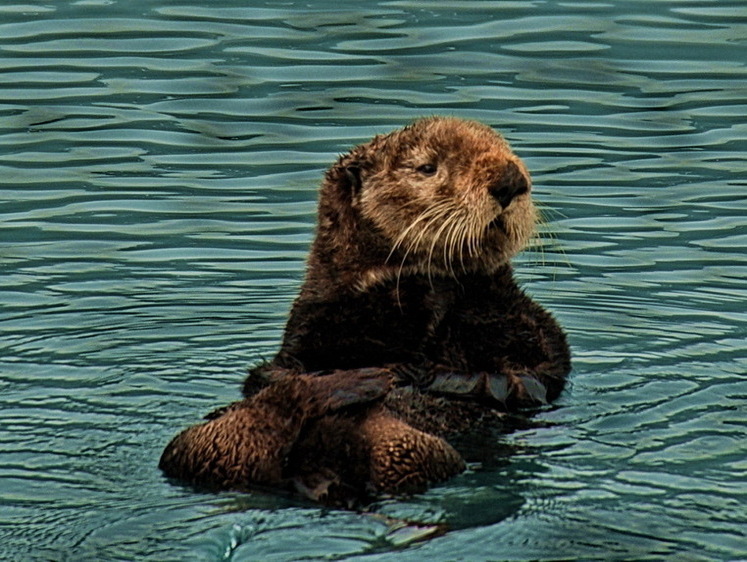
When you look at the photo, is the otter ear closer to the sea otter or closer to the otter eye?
the sea otter

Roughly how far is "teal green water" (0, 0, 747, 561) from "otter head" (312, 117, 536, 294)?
2.31 ft

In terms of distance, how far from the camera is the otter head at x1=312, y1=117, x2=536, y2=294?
6.41m

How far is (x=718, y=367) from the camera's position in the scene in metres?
7.04

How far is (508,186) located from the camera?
20.8 feet

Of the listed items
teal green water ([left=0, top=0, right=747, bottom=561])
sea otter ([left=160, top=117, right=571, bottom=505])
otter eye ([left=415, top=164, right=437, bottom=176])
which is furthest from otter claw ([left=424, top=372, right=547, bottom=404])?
otter eye ([left=415, top=164, right=437, bottom=176])

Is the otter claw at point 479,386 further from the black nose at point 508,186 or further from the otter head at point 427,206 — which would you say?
the black nose at point 508,186

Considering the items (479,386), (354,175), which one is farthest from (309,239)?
(479,386)

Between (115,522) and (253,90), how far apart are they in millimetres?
7033

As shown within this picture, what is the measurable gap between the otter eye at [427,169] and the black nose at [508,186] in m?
0.31

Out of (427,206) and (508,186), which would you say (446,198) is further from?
(508,186)

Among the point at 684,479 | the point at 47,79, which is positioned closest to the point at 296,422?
the point at 684,479

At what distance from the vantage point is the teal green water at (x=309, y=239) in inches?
206

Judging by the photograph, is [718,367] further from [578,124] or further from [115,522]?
[578,124]

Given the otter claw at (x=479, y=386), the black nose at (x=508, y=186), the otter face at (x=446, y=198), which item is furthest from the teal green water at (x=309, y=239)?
the black nose at (x=508, y=186)
